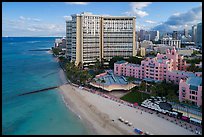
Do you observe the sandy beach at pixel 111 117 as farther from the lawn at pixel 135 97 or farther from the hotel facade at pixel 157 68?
the hotel facade at pixel 157 68

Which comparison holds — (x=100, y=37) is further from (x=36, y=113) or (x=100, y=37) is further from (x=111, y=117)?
(x=111, y=117)

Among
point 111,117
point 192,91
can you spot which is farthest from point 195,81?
point 111,117

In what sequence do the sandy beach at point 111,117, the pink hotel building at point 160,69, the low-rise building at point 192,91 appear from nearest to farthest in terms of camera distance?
the sandy beach at point 111,117, the low-rise building at point 192,91, the pink hotel building at point 160,69

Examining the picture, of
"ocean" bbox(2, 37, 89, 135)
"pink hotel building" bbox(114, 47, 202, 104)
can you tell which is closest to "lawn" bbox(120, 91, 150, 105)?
"pink hotel building" bbox(114, 47, 202, 104)

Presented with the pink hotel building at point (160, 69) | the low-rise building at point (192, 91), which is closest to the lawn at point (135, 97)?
the low-rise building at point (192, 91)

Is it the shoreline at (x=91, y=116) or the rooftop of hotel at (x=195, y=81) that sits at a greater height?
the rooftop of hotel at (x=195, y=81)

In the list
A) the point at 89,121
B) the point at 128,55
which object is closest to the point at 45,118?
the point at 89,121

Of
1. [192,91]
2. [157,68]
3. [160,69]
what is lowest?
[192,91]

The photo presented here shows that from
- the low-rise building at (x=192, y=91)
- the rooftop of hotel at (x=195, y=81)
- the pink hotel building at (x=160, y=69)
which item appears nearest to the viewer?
the low-rise building at (x=192, y=91)
